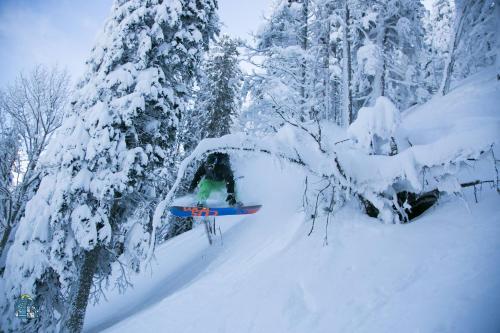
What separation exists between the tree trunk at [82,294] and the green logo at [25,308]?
0.75 meters

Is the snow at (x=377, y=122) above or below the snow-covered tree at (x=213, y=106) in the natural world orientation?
below

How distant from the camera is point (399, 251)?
10.1 ft

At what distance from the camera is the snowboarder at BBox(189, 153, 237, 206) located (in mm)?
7562

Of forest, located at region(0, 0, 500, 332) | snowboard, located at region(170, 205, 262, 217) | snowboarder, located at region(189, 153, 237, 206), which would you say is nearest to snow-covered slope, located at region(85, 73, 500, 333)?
forest, located at region(0, 0, 500, 332)

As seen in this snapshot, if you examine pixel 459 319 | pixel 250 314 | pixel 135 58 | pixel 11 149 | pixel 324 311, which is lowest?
pixel 250 314

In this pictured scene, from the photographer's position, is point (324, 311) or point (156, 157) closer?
point (324, 311)

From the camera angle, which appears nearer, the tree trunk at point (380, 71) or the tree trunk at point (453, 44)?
the tree trunk at point (453, 44)

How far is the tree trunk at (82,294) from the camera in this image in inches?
252

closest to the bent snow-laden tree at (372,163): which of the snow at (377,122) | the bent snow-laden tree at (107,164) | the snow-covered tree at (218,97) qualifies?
the snow at (377,122)

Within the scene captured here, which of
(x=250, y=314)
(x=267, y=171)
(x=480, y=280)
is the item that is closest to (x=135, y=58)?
(x=267, y=171)

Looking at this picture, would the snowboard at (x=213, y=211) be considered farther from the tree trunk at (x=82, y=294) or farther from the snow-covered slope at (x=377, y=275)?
the tree trunk at (x=82, y=294)

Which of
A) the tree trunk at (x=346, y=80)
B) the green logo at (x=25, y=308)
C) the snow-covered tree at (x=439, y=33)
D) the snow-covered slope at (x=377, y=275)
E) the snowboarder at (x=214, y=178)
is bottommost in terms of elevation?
the green logo at (x=25, y=308)

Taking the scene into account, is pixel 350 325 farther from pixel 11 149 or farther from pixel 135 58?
pixel 11 149

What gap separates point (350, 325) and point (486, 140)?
237 cm
